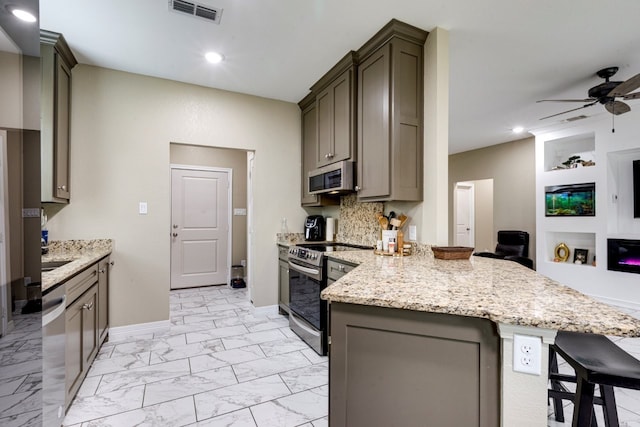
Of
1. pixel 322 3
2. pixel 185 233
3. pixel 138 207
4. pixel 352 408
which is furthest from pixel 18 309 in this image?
pixel 185 233

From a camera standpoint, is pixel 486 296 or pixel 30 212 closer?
pixel 30 212

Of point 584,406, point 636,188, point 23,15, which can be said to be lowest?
point 584,406

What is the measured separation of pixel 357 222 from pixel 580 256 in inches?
146

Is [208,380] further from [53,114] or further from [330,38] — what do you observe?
[330,38]

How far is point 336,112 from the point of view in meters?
2.99

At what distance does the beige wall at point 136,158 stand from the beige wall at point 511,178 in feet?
16.0

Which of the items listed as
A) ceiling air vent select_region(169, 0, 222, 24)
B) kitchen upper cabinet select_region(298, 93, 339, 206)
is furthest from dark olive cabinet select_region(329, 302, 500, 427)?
kitchen upper cabinet select_region(298, 93, 339, 206)

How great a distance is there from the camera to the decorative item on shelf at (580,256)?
4.41 metres

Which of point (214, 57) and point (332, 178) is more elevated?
point (214, 57)

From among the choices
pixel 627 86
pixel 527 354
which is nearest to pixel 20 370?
pixel 527 354

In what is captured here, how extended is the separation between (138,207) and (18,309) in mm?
2614

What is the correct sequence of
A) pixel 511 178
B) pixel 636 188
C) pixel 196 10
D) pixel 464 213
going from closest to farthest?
pixel 196 10
pixel 636 188
pixel 511 178
pixel 464 213

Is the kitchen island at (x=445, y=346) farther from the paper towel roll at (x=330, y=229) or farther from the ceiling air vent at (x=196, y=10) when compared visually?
the paper towel roll at (x=330, y=229)

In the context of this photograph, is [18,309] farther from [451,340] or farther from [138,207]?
[138,207]
